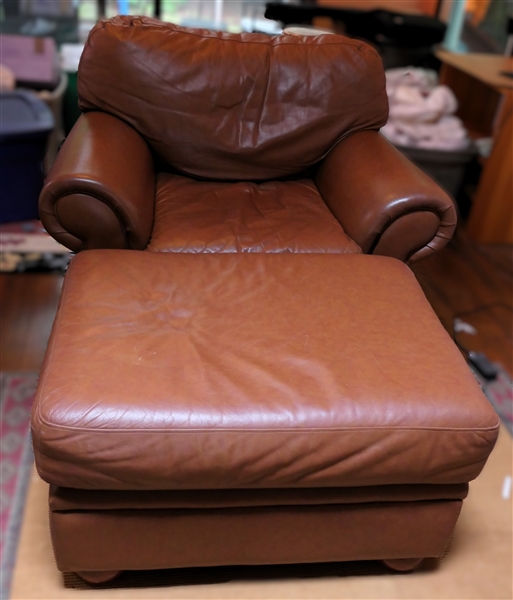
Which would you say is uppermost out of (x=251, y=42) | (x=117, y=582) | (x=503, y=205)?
(x=251, y=42)

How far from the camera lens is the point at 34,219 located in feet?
7.07

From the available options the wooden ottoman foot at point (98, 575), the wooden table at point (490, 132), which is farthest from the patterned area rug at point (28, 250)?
the wooden table at point (490, 132)

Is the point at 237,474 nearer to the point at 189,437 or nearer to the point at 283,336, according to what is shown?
the point at 189,437

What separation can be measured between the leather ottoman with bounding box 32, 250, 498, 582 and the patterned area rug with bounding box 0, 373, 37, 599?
0.64 ft

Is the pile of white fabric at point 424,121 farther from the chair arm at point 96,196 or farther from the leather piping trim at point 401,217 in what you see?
the chair arm at point 96,196

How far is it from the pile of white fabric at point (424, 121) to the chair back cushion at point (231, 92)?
2.87ft

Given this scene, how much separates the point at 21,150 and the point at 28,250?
1.13 ft

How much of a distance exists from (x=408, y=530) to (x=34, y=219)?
5.44ft

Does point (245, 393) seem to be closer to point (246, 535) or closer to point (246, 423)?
point (246, 423)

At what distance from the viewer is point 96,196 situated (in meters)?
1.28

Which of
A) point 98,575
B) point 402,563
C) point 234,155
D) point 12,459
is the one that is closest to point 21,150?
point 234,155

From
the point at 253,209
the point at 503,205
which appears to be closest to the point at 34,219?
the point at 253,209

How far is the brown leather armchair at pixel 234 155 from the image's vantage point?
1363 mm

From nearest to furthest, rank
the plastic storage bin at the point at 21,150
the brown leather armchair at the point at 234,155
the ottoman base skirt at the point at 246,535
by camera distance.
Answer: the ottoman base skirt at the point at 246,535 → the brown leather armchair at the point at 234,155 → the plastic storage bin at the point at 21,150
